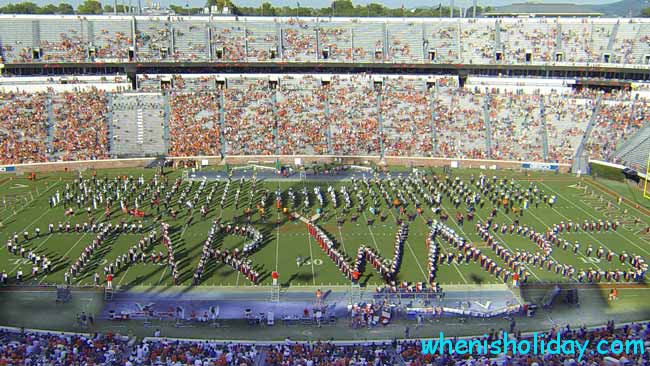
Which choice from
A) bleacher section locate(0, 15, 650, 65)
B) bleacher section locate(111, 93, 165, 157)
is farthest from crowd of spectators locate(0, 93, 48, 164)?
bleacher section locate(111, 93, 165, 157)

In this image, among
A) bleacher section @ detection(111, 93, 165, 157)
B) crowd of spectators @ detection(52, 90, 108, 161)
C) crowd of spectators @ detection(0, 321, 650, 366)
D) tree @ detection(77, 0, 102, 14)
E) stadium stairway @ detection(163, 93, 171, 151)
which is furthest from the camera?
tree @ detection(77, 0, 102, 14)

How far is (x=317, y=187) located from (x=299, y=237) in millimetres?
6762

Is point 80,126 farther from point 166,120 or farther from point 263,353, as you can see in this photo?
point 263,353

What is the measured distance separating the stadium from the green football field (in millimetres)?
143

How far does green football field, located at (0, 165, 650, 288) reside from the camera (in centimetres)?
2398

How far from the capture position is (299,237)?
28031mm

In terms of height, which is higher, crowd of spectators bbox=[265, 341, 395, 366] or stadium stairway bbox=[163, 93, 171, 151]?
stadium stairway bbox=[163, 93, 171, 151]

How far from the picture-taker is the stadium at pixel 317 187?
2052 centimetres

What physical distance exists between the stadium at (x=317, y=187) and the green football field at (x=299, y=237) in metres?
0.14

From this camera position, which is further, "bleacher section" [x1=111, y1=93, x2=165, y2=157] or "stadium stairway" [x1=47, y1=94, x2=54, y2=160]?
"bleacher section" [x1=111, y1=93, x2=165, y2=157]

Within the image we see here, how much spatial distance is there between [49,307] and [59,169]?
64.5 feet

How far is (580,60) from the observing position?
4784 centimetres

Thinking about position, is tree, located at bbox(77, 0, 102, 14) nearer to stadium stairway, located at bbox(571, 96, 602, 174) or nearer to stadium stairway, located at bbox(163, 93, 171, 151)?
stadium stairway, located at bbox(163, 93, 171, 151)

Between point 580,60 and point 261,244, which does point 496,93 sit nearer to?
point 580,60
